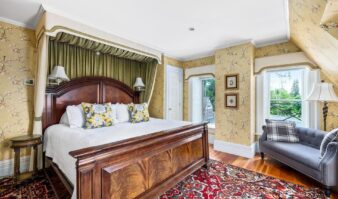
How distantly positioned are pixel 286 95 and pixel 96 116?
3869 millimetres

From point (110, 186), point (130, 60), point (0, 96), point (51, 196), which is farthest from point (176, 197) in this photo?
point (130, 60)

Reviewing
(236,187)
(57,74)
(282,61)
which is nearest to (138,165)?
(236,187)

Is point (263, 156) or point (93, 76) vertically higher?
point (93, 76)

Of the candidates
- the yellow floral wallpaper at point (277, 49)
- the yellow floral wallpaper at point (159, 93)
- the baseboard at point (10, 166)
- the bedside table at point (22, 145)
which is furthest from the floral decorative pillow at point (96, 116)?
the yellow floral wallpaper at point (277, 49)

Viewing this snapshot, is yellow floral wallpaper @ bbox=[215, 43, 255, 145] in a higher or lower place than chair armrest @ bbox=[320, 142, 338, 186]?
higher

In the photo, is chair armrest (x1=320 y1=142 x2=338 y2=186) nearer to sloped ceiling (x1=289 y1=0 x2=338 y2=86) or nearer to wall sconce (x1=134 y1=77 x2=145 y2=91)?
sloped ceiling (x1=289 y1=0 x2=338 y2=86)

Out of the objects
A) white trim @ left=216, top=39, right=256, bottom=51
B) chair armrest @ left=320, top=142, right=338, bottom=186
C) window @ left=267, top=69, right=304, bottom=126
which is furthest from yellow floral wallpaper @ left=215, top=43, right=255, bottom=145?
chair armrest @ left=320, top=142, right=338, bottom=186

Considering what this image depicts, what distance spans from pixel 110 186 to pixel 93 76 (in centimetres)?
249

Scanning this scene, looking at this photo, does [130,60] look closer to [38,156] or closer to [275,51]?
[38,156]

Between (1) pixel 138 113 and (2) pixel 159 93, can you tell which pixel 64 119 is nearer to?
(1) pixel 138 113

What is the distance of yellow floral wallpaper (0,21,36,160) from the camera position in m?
2.43

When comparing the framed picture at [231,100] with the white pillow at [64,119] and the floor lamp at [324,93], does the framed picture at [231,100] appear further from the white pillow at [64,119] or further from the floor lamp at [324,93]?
the white pillow at [64,119]

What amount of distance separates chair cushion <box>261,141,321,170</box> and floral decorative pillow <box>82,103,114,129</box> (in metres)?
2.91

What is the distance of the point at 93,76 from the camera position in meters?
3.31
